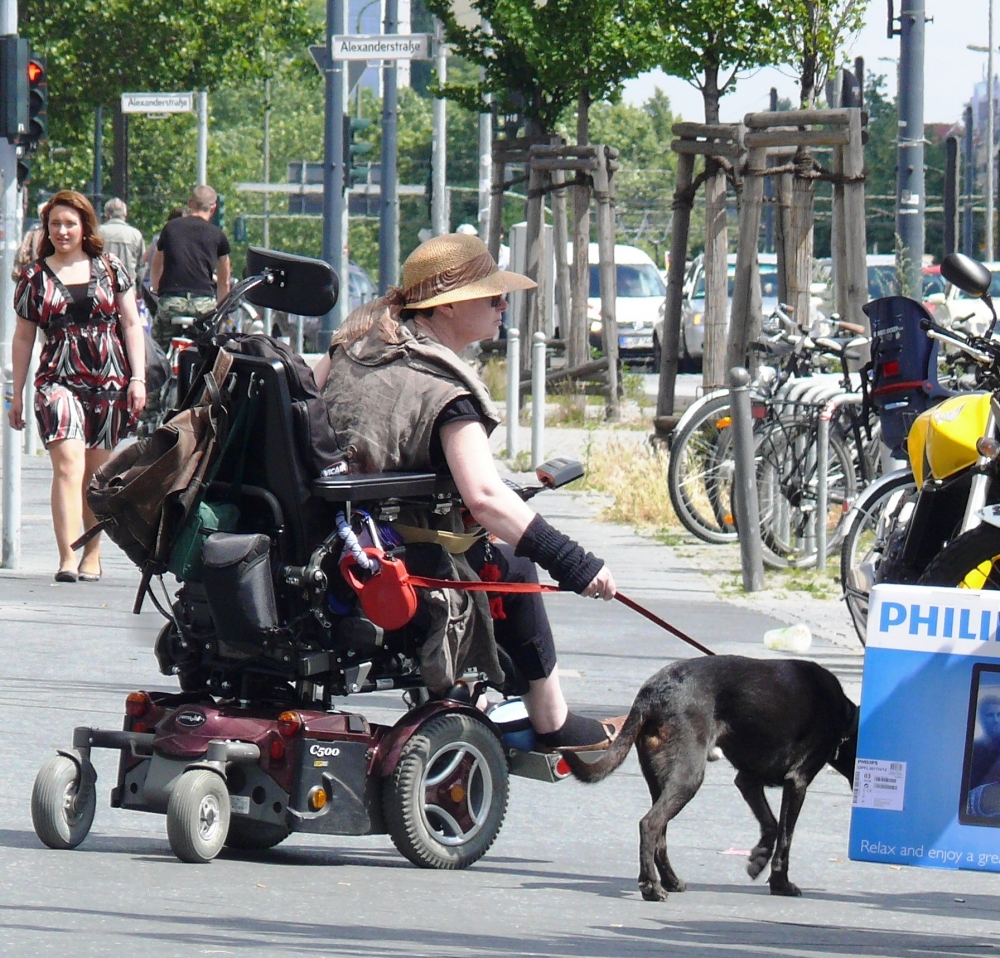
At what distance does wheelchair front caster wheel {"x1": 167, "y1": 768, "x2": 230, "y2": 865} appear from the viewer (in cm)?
478

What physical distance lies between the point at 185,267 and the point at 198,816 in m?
11.6

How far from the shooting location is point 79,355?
9797mm

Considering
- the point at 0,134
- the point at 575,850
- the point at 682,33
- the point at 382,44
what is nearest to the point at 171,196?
the point at 382,44

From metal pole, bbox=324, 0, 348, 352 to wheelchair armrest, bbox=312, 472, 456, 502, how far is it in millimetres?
16901

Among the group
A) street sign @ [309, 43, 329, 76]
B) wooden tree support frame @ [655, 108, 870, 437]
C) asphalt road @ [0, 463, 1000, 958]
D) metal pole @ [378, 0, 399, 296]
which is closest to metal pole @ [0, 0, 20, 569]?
asphalt road @ [0, 463, 1000, 958]

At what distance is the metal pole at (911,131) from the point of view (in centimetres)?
1320

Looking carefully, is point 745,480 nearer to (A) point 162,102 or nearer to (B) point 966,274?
(B) point 966,274

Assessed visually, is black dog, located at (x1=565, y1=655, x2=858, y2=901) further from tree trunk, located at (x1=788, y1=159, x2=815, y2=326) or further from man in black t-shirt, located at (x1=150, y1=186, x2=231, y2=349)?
man in black t-shirt, located at (x1=150, y1=186, x2=231, y2=349)

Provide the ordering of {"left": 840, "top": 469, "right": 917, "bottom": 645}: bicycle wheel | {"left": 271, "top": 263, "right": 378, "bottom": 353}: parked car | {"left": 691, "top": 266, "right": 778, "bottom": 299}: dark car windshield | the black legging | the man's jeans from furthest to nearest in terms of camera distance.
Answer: {"left": 271, "top": 263, "right": 378, "bottom": 353}: parked car, {"left": 691, "top": 266, "right": 778, "bottom": 299}: dark car windshield, the man's jeans, {"left": 840, "top": 469, "right": 917, "bottom": 645}: bicycle wheel, the black legging

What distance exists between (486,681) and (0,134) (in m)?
7.48

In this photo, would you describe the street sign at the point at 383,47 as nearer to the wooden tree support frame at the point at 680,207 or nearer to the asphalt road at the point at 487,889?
the wooden tree support frame at the point at 680,207

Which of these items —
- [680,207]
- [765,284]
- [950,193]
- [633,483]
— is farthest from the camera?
[950,193]

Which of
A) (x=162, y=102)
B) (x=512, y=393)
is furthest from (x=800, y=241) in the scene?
(x=162, y=102)

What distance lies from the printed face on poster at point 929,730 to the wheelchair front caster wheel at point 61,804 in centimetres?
189
